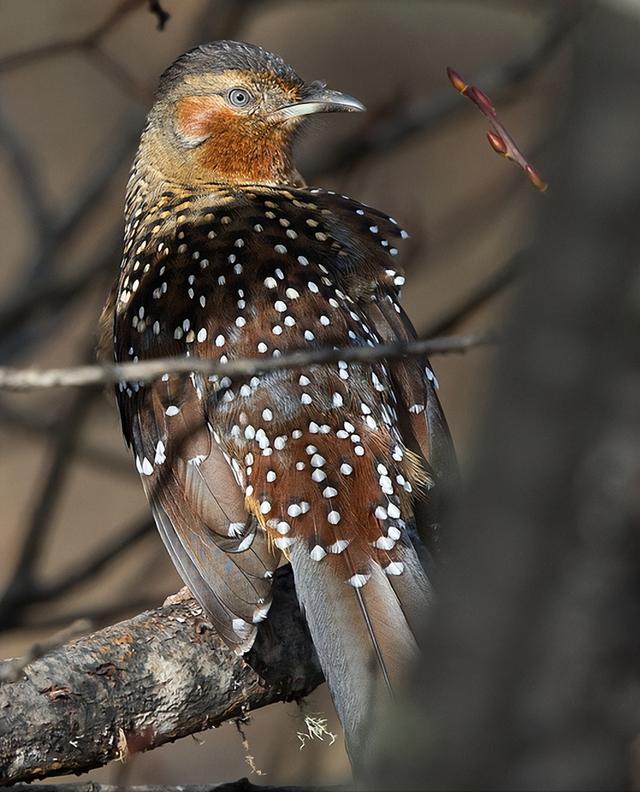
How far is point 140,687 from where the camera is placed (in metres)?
3.17

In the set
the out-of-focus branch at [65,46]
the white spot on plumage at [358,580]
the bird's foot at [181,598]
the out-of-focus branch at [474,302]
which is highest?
the out-of-focus branch at [65,46]

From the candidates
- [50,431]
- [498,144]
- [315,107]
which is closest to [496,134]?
[498,144]

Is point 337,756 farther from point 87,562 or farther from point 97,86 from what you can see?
point 97,86

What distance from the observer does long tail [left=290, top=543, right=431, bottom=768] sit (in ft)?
10.2

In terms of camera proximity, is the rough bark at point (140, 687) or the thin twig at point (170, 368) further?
the rough bark at point (140, 687)


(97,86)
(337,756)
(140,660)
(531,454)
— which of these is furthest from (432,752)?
(97,86)

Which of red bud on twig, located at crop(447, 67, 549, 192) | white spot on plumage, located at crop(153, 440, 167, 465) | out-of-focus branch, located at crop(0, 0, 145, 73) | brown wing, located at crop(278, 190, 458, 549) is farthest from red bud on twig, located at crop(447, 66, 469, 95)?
out-of-focus branch, located at crop(0, 0, 145, 73)

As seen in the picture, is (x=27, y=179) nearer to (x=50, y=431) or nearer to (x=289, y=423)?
(x=50, y=431)

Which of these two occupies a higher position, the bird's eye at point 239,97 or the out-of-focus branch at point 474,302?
the bird's eye at point 239,97

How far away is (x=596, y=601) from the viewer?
3.92 ft

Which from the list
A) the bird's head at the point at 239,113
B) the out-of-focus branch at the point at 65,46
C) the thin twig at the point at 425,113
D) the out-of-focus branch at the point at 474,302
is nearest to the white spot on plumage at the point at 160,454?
the out-of-focus branch at the point at 474,302

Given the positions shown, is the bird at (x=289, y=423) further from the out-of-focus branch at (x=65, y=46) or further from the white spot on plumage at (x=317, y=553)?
the out-of-focus branch at (x=65, y=46)

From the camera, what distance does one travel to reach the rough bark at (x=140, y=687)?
9.61 ft

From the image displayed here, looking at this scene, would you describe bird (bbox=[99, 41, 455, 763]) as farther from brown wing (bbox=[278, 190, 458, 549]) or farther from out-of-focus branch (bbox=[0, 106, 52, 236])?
out-of-focus branch (bbox=[0, 106, 52, 236])
